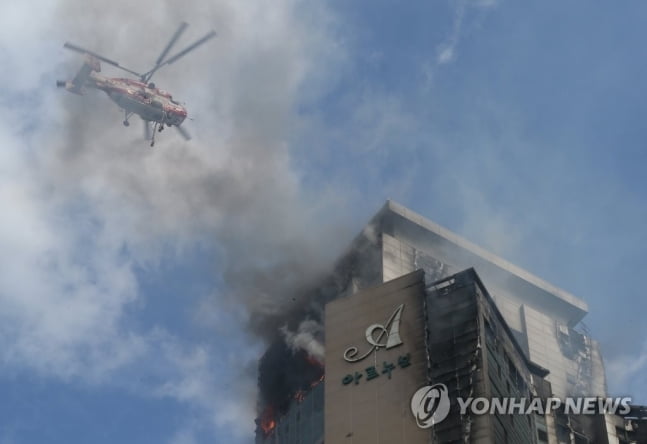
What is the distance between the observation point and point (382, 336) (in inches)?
3248

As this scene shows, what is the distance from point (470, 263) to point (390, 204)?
49.7 feet

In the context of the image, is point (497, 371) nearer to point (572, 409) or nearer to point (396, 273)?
point (572, 409)

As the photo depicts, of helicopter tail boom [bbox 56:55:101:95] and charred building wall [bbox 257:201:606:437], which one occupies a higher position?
helicopter tail boom [bbox 56:55:101:95]

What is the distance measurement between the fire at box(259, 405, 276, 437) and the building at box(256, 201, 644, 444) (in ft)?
1.48

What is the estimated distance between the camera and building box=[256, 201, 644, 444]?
7894 centimetres

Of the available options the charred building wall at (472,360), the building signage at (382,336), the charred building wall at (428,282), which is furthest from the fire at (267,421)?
the charred building wall at (472,360)

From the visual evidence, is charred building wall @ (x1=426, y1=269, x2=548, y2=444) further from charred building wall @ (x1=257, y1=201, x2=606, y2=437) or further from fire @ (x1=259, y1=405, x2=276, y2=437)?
fire @ (x1=259, y1=405, x2=276, y2=437)

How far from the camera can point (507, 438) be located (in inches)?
3004

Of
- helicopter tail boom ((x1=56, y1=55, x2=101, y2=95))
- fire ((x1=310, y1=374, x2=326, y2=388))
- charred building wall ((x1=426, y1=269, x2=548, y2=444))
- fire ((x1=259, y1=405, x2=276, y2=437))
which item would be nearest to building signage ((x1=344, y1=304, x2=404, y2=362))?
charred building wall ((x1=426, y1=269, x2=548, y2=444))

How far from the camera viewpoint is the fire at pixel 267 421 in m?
114

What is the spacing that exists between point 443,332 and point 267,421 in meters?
42.7

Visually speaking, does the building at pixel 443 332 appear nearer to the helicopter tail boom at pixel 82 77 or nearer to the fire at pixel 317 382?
the fire at pixel 317 382

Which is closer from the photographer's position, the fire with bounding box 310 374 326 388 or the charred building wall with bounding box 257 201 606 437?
the fire with bounding box 310 374 326 388

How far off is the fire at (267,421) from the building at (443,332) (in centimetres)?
45
